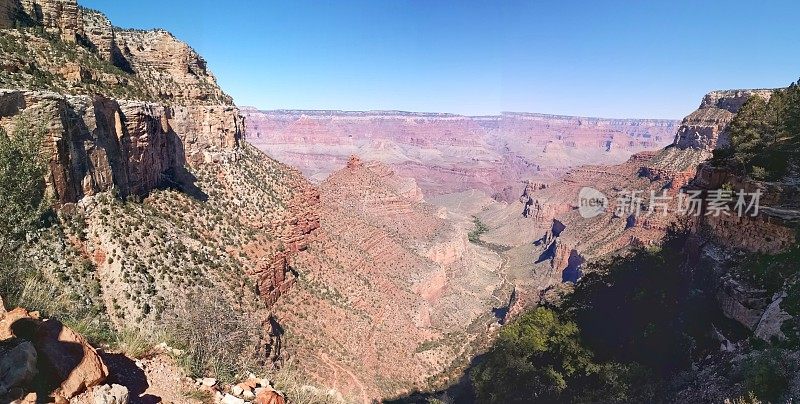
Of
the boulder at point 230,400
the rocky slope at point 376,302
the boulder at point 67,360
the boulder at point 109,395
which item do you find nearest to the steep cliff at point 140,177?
the rocky slope at point 376,302

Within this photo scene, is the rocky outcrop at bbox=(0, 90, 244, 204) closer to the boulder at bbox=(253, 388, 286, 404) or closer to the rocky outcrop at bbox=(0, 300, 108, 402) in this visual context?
the rocky outcrop at bbox=(0, 300, 108, 402)

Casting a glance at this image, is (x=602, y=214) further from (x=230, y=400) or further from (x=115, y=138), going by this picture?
(x=230, y=400)

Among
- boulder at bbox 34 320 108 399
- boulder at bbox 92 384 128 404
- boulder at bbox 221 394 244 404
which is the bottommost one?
boulder at bbox 221 394 244 404

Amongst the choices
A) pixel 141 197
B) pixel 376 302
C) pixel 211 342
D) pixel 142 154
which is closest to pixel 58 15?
pixel 142 154

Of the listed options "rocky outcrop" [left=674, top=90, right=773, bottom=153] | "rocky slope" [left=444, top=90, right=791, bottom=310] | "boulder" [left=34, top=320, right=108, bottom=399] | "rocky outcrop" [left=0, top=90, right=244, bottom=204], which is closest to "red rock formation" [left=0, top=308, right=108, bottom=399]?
"boulder" [left=34, top=320, right=108, bottom=399]

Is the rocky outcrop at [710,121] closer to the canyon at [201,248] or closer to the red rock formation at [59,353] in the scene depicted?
the canyon at [201,248]

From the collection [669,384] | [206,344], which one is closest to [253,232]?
[206,344]
